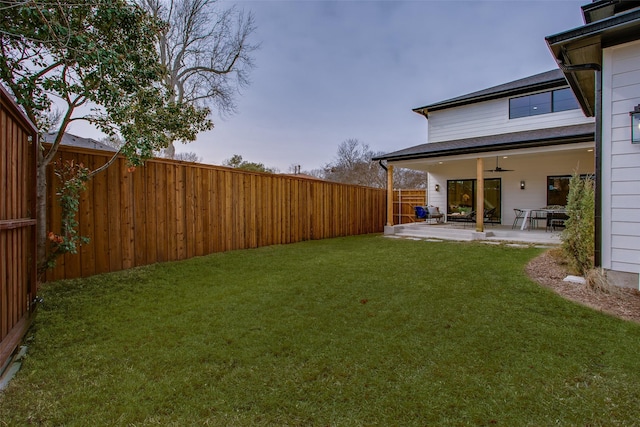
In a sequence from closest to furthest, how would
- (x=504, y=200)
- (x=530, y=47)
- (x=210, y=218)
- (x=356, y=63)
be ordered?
1. (x=210, y=218)
2. (x=530, y=47)
3. (x=504, y=200)
4. (x=356, y=63)

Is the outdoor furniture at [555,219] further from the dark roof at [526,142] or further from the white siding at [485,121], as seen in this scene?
the white siding at [485,121]

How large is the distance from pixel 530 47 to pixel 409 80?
176 inches

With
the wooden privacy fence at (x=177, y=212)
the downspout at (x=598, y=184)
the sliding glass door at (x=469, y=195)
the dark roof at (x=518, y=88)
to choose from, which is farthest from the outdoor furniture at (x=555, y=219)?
the wooden privacy fence at (x=177, y=212)

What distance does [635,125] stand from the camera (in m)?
3.94

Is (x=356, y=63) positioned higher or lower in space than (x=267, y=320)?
higher

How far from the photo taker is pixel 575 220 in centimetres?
495

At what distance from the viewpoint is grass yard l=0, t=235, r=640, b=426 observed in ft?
6.26

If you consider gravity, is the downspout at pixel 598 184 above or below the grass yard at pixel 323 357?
above

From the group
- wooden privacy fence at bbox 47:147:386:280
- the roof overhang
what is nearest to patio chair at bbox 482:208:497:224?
wooden privacy fence at bbox 47:147:386:280

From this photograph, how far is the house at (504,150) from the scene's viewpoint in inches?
363

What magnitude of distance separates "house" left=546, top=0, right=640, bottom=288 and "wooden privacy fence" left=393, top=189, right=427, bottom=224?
32.4ft

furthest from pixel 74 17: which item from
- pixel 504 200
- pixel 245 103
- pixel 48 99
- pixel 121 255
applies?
pixel 504 200

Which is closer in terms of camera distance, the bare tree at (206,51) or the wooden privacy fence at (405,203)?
the wooden privacy fence at (405,203)

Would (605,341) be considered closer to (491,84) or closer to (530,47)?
(530,47)
